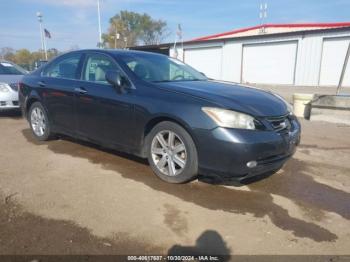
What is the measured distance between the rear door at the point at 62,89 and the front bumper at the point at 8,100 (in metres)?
3.14

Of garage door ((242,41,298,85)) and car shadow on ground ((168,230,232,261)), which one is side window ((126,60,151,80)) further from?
garage door ((242,41,298,85))

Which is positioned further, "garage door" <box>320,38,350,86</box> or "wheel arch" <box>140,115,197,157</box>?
"garage door" <box>320,38,350,86</box>

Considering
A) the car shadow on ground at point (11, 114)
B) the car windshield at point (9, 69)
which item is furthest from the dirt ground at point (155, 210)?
the car windshield at point (9, 69)

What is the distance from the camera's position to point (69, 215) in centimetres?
311

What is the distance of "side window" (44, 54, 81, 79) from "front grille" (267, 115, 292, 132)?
2.98 metres

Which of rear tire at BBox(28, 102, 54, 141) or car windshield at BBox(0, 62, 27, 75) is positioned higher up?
car windshield at BBox(0, 62, 27, 75)

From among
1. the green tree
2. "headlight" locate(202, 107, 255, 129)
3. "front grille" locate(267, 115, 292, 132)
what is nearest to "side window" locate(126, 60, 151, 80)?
"headlight" locate(202, 107, 255, 129)

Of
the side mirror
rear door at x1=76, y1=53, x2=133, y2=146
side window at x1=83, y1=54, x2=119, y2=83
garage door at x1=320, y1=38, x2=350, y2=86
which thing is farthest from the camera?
garage door at x1=320, y1=38, x2=350, y2=86

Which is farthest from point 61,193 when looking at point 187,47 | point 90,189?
point 187,47

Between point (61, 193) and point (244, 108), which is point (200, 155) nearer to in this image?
point (244, 108)

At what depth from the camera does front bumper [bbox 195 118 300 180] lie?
10.8 ft

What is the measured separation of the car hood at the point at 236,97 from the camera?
11.5 ft

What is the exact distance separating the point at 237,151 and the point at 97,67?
2464mm

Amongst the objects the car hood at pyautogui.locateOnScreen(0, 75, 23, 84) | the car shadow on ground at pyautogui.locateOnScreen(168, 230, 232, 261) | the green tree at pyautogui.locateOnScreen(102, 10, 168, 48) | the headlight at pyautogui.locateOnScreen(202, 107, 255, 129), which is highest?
the green tree at pyautogui.locateOnScreen(102, 10, 168, 48)
